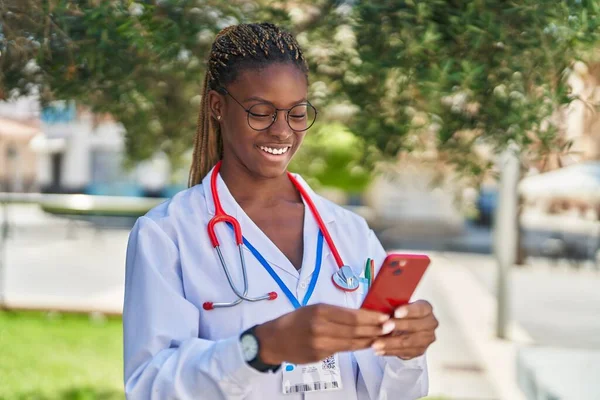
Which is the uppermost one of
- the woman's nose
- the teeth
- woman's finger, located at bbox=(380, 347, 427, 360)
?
the woman's nose

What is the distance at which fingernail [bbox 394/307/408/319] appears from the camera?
1337 mm

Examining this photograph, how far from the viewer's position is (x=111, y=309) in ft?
31.0

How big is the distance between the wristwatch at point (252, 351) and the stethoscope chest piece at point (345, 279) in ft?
1.21

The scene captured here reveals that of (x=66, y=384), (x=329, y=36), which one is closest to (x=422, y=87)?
(x=329, y=36)

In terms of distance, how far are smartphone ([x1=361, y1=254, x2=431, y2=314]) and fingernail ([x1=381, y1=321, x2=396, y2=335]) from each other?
0.07 ft

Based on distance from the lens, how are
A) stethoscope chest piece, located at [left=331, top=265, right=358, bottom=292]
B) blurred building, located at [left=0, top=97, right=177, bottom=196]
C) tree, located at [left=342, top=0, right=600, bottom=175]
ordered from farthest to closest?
blurred building, located at [left=0, top=97, right=177, bottom=196]
tree, located at [left=342, top=0, right=600, bottom=175]
stethoscope chest piece, located at [left=331, top=265, right=358, bottom=292]

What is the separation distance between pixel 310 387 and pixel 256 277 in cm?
25

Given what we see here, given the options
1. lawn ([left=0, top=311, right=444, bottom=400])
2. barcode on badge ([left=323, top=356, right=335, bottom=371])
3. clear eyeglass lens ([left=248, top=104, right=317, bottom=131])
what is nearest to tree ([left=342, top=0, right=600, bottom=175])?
clear eyeglass lens ([left=248, top=104, right=317, bottom=131])

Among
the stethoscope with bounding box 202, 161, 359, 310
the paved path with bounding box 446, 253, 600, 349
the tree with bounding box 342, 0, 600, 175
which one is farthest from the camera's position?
the paved path with bounding box 446, 253, 600, 349

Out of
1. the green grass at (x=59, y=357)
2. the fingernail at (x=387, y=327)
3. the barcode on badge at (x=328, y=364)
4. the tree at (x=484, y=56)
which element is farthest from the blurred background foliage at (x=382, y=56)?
the green grass at (x=59, y=357)

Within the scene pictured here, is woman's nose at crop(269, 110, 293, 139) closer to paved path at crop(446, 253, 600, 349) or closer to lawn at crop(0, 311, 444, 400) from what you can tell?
lawn at crop(0, 311, 444, 400)

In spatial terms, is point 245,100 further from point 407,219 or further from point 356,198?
point 356,198

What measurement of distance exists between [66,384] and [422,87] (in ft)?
15.2

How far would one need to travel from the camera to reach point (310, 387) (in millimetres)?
1551
